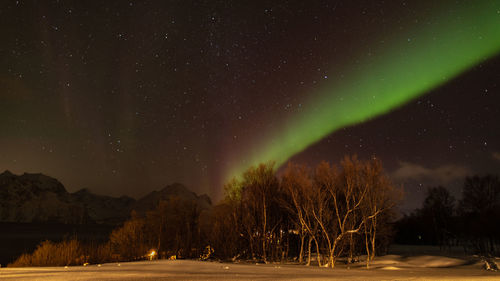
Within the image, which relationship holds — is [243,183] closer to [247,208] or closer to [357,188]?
[247,208]

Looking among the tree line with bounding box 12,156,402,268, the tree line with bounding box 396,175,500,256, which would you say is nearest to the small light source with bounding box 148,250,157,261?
the tree line with bounding box 12,156,402,268

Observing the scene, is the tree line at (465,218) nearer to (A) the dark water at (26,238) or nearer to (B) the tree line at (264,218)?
(B) the tree line at (264,218)

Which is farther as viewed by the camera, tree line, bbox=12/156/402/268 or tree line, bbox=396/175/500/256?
tree line, bbox=396/175/500/256

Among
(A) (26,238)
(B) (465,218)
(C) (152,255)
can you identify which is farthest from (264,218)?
(A) (26,238)

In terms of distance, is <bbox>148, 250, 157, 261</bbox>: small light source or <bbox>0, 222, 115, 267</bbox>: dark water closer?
<bbox>148, 250, 157, 261</bbox>: small light source

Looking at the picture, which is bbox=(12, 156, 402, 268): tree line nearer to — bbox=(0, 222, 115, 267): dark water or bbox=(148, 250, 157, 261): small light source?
bbox=(148, 250, 157, 261): small light source

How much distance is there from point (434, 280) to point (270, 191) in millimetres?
16654

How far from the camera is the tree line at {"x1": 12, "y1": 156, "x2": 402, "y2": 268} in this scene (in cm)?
2138

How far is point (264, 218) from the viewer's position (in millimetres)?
24969

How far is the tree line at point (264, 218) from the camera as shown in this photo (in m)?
21.4

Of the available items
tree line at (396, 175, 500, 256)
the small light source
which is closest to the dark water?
the small light source

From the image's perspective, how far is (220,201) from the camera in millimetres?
27812

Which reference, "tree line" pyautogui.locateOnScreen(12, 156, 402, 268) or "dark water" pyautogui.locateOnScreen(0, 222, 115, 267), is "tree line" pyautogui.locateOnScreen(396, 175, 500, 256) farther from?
"dark water" pyautogui.locateOnScreen(0, 222, 115, 267)

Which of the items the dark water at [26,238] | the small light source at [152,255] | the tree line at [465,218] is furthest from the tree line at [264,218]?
the tree line at [465,218]
